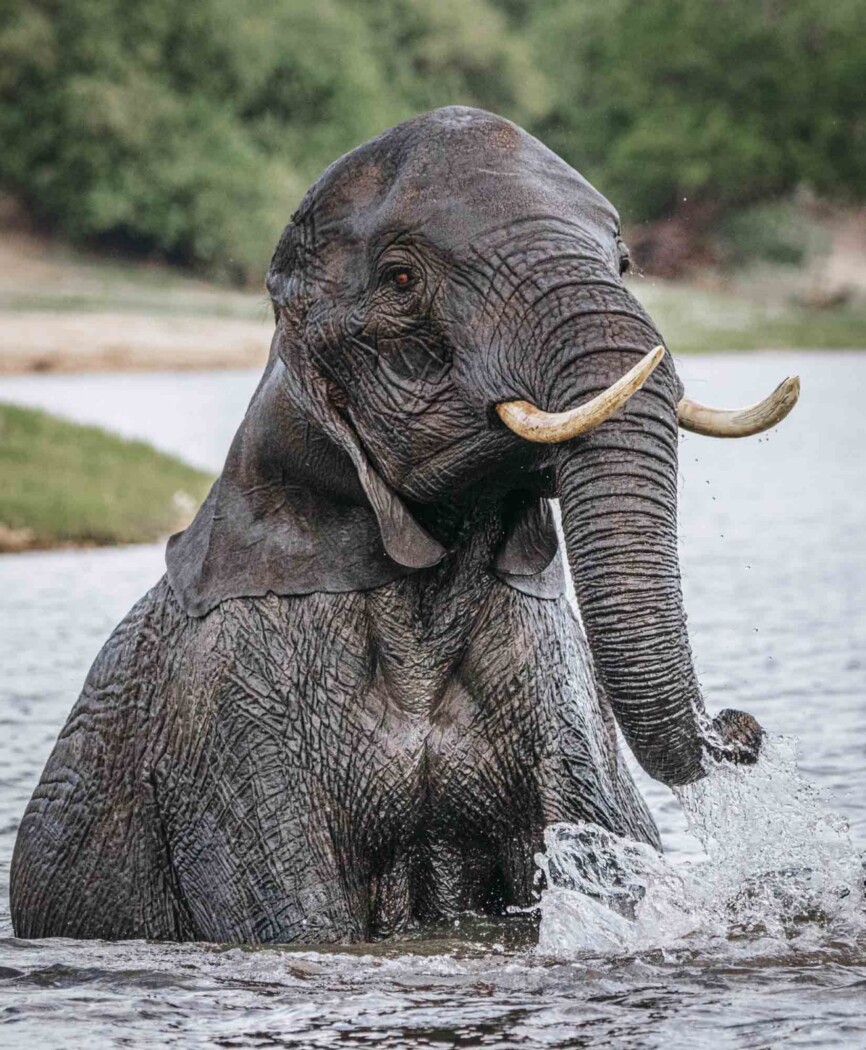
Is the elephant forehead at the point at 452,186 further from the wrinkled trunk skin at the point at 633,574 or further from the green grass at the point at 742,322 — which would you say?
the green grass at the point at 742,322

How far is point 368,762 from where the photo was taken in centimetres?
559

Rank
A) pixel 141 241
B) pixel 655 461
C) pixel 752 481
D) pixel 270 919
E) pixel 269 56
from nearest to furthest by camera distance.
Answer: pixel 655 461, pixel 270 919, pixel 752 481, pixel 141 241, pixel 269 56

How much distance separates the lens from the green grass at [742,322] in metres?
47.6

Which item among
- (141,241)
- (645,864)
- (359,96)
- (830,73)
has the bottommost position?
(645,864)

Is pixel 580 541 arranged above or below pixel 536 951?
above

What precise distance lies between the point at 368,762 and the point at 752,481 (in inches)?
669

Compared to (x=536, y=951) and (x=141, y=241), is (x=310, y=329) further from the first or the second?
(x=141, y=241)

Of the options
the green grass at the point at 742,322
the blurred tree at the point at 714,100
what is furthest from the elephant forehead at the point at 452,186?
the blurred tree at the point at 714,100

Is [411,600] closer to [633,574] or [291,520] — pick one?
[291,520]

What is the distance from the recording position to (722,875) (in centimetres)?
647

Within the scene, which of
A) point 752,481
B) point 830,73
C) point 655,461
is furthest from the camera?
point 830,73

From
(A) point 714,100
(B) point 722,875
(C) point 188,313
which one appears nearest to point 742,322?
(C) point 188,313

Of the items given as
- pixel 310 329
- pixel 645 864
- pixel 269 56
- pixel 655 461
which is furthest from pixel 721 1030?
pixel 269 56

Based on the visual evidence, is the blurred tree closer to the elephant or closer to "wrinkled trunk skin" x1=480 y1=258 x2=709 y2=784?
the elephant
